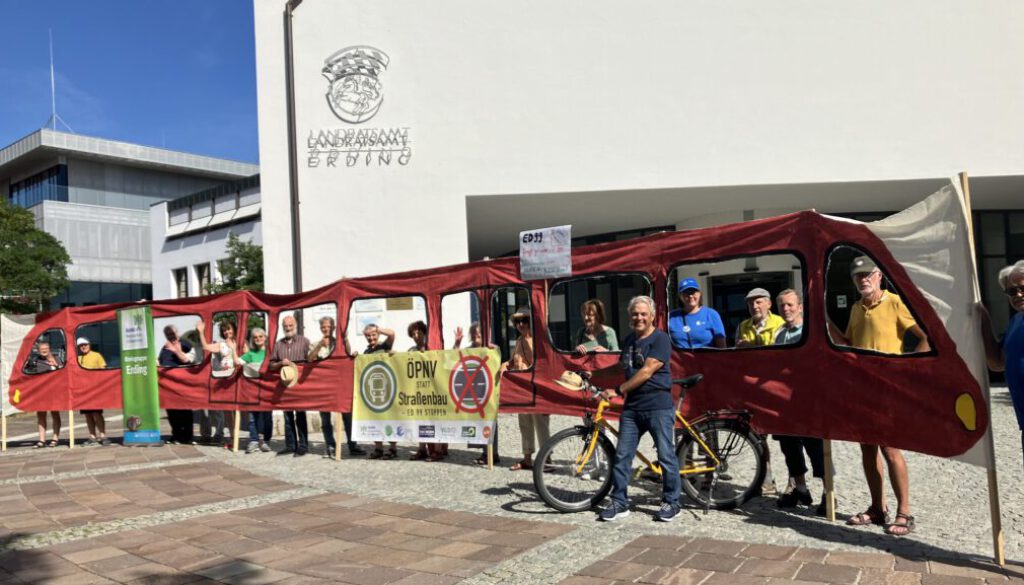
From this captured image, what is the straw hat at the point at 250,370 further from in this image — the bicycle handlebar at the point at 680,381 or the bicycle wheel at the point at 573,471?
the bicycle wheel at the point at 573,471

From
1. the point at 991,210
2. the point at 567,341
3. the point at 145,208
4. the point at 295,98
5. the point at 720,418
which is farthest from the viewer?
the point at 145,208

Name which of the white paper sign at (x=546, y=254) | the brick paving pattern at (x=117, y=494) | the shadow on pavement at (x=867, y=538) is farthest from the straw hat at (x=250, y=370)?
the shadow on pavement at (x=867, y=538)

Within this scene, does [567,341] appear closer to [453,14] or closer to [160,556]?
[160,556]

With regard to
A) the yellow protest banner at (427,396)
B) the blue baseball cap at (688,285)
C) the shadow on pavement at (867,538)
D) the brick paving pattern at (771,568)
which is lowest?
the shadow on pavement at (867,538)

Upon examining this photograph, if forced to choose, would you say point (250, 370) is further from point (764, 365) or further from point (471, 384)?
point (764, 365)

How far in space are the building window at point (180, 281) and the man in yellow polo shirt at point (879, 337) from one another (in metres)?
31.8

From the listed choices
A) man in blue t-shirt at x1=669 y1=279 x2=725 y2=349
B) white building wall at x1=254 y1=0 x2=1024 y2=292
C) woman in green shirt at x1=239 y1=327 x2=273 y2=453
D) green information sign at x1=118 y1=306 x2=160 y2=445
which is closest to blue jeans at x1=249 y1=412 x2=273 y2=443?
woman in green shirt at x1=239 y1=327 x2=273 y2=453

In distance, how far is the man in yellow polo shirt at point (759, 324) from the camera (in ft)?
20.0

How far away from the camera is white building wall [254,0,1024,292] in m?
13.2

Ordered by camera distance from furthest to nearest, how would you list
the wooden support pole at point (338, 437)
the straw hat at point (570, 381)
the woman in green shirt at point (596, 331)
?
1. the wooden support pole at point (338, 437)
2. the woman in green shirt at point (596, 331)
3. the straw hat at point (570, 381)

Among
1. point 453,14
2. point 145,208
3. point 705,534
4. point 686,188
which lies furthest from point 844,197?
point 145,208

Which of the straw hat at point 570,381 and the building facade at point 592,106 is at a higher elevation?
the building facade at point 592,106

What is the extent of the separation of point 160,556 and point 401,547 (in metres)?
1.65

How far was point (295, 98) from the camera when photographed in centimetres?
1330
